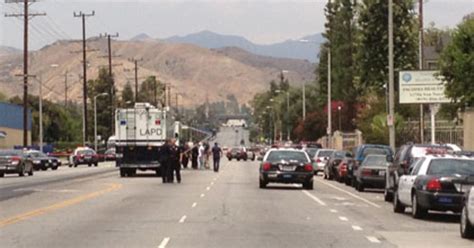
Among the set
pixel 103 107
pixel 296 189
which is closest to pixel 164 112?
pixel 296 189

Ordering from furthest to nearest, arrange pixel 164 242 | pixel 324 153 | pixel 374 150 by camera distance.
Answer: pixel 324 153, pixel 374 150, pixel 164 242

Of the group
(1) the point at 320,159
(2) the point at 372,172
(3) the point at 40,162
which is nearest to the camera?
(2) the point at 372,172

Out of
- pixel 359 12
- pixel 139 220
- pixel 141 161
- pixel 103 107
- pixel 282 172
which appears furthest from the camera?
pixel 103 107

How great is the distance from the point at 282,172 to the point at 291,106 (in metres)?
120

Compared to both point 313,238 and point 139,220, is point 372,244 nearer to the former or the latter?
point 313,238

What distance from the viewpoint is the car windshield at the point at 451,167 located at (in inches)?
973

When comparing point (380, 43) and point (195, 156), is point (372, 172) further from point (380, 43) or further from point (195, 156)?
point (380, 43)

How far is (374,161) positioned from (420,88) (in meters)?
15.4

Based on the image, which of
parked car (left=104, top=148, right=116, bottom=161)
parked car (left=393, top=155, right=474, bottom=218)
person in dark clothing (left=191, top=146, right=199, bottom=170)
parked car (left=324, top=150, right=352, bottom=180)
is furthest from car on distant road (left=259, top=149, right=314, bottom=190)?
parked car (left=104, top=148, right=116, bottom=161)

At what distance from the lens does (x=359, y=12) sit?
248 feet

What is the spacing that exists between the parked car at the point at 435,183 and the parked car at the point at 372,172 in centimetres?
1272

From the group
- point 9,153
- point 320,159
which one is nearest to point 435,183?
point 320,159

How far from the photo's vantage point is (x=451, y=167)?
2486 cm

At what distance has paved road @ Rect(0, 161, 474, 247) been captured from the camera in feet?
62.8
